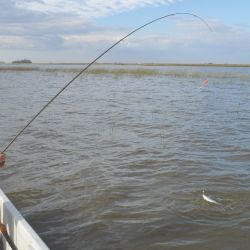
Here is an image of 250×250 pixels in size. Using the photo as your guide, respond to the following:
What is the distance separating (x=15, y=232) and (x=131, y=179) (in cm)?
414

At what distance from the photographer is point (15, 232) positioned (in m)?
4.82

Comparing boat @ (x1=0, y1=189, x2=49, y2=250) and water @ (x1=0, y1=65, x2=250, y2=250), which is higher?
boat @ (x1=0, y1=189, x2=49, y2=250)

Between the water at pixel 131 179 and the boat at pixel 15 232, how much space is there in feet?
3.04

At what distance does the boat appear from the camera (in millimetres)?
4293

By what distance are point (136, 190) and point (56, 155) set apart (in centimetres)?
330

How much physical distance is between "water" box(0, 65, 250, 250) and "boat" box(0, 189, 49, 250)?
93 centimetres

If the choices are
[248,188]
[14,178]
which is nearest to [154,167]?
[248,188]

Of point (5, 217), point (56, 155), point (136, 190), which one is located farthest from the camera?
point (56, 155)

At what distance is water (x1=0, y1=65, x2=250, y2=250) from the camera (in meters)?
6.23

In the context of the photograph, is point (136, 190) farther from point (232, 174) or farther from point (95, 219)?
point (232, 174)

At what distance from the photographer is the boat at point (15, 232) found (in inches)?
169

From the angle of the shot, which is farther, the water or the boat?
the water

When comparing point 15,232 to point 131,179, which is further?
point 131,179

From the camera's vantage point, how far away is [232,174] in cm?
898
